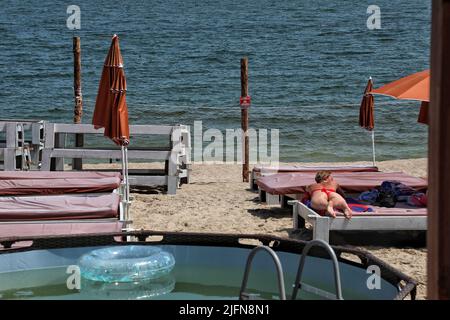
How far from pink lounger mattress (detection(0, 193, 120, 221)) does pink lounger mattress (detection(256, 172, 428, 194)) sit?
2.32 metres

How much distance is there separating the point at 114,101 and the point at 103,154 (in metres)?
2.73

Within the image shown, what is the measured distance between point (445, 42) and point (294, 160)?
17.7 metres

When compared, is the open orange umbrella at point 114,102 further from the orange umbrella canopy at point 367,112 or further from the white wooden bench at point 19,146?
the orange umbrella canopy at point 367,112

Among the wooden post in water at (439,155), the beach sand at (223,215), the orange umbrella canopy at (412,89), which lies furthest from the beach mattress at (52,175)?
the wooden post in water at (439,155)

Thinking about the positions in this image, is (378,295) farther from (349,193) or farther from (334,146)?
(334,146)

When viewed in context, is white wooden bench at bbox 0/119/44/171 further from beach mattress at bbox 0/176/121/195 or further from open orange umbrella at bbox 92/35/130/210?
open orange umbrella at bbox 92/35/130/210

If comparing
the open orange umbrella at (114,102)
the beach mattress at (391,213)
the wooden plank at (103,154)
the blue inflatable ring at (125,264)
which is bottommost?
the blue inflatable ring at (125,264)

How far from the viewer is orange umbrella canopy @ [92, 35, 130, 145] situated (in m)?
9.51

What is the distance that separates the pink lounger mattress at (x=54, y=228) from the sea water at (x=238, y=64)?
41.1 feet

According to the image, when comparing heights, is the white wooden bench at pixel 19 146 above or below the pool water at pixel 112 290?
above

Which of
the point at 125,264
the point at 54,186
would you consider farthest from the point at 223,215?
the point at 125,264

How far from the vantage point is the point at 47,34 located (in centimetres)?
4766

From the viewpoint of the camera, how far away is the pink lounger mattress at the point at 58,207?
8.00m
